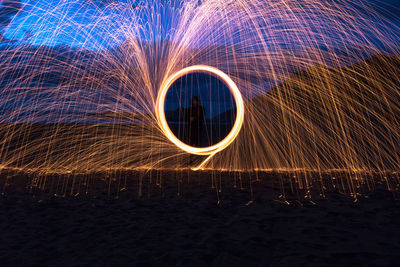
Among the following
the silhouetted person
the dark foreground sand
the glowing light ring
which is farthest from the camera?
the silhouetted person

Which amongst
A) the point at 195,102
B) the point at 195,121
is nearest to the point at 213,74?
the point at 195,102

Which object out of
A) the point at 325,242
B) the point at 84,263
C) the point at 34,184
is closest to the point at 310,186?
the point at 325,242

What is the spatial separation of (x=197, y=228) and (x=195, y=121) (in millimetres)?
5325

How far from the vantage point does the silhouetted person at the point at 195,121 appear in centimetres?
923

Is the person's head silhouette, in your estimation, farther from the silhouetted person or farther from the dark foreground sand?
the dark foreground sand

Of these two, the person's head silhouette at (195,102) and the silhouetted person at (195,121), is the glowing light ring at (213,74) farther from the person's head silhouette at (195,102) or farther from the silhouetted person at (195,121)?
the person's head silhouette at (195,102)

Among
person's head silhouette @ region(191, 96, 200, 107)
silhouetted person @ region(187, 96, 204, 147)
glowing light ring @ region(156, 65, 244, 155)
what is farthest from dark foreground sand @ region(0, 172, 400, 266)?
person's head silhouette @ region(191, 96, 200, 107)

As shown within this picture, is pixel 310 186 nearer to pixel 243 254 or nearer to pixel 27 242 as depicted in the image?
pixel 243 254

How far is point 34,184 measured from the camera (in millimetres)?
Answer: 7246

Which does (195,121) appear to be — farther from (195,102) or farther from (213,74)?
(213,74)

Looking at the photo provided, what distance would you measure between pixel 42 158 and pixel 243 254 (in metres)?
10.1

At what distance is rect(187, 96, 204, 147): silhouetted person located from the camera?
923 centimetres

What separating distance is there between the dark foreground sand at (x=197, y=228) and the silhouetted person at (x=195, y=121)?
8.95 ft

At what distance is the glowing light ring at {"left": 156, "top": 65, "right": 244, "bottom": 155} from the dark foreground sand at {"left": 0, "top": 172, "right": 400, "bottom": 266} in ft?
6.37
